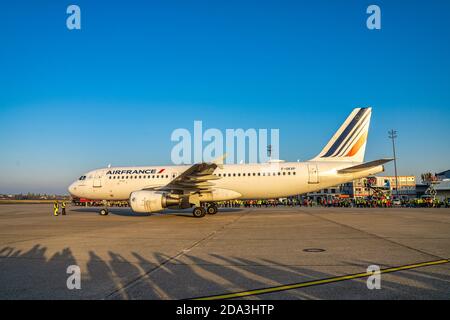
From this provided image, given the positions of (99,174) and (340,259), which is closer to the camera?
(340,259)

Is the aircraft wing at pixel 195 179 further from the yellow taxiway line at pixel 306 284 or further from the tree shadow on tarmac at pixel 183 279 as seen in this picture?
the yellow taxiway line at pixel 306 284

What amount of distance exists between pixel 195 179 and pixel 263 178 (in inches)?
204

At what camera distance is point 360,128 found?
23.8 metres

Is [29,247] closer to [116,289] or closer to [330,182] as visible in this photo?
[116,289]

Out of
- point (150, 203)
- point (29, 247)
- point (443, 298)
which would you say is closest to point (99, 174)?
point (150, 203)

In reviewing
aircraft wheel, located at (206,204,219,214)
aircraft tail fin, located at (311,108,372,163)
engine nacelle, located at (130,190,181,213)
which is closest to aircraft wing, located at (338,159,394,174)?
aircraft tail fin, located at (311,108,372,163)

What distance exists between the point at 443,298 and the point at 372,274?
4.95 ft

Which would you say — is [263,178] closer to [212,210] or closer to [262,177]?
[262,177]

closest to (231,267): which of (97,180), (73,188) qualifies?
(97,180)

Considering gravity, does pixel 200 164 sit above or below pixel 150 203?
above

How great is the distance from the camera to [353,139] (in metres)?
23.8

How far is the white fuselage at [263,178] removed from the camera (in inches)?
893

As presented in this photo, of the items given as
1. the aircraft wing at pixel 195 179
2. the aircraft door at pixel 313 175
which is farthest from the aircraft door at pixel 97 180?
the aircraft door at pixel 313 175
